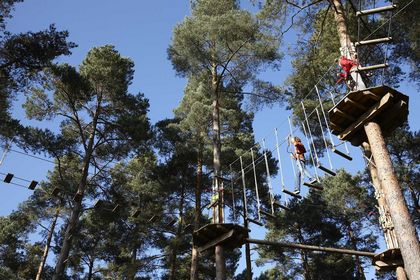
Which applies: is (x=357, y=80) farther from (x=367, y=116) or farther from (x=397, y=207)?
(x=397, y=207)

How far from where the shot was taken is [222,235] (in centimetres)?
752

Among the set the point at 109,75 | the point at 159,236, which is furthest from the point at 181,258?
the point at 109,75

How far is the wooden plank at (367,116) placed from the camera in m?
5.77

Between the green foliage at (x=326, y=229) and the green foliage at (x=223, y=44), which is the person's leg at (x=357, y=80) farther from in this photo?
the green foliage at (x=326, y=229)

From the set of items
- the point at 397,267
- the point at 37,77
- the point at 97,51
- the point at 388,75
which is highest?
the point at 97,51

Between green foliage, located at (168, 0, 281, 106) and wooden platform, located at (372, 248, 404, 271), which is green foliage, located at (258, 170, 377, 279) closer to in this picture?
green foliage, located at (168, 0, 281, 106)

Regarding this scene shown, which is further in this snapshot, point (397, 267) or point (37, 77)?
point (37, 77)

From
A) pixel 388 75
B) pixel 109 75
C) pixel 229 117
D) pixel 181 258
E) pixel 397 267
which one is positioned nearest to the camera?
pixel 397 267

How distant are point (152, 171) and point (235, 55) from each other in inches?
222

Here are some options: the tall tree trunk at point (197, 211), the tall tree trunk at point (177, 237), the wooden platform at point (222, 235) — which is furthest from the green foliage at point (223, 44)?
the wooden platform at point (222, 235)

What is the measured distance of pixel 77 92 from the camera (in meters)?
13.2

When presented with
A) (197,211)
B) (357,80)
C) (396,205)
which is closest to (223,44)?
(197,211)

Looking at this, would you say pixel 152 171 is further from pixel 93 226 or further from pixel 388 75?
pixel 388 75

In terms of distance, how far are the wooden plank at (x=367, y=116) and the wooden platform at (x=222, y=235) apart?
2478mm
